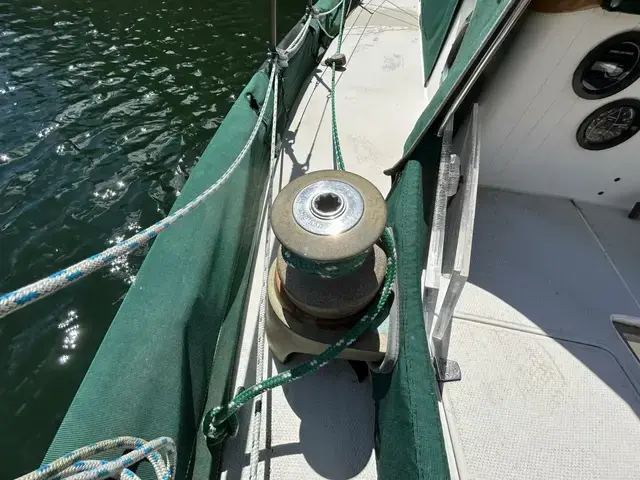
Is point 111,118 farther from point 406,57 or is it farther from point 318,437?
point 318,437

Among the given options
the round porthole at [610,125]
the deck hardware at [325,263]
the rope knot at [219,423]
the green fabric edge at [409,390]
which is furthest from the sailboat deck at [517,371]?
the round porthole at [610,125]

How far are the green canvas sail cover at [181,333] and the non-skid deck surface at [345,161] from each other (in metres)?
0.28

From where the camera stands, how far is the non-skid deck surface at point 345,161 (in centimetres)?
196

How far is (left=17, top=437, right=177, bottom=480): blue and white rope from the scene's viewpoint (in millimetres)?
1070

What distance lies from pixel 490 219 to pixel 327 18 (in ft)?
13.0

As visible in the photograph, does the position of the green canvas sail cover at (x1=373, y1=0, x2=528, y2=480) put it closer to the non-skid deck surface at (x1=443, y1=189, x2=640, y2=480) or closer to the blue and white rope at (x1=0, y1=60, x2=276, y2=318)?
the non-skid deck surface at (x1=443, y1=189, x2=640, y2=480)

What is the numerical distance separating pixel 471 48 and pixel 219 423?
2.69 metres

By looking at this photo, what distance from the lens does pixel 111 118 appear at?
6.30m

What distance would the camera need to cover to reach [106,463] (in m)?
1.14

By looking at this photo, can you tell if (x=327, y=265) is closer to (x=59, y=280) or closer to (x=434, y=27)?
(x=59, y=280)

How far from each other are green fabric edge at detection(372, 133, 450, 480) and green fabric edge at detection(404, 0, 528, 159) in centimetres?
52

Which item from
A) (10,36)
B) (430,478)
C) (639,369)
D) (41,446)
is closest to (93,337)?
(41,446)

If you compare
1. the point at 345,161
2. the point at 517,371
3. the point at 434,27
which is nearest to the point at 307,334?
the point at 517,371

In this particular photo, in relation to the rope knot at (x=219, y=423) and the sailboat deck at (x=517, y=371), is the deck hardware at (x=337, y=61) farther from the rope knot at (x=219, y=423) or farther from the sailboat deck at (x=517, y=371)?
the rope knot at (x=219, y=423)
